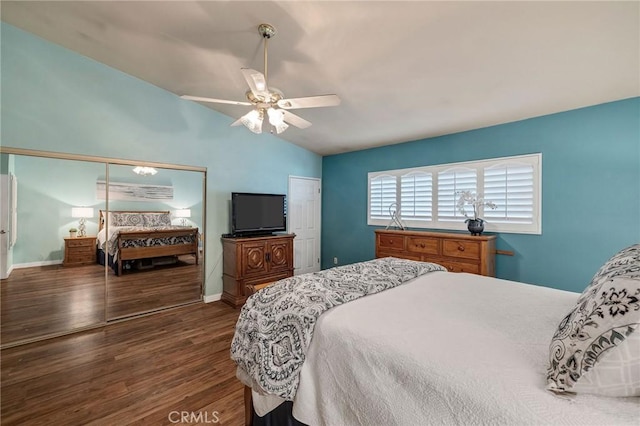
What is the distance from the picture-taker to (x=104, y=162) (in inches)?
125

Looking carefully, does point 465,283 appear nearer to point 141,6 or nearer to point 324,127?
point 324,127

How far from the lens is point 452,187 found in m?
3.83

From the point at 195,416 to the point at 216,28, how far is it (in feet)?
9.86

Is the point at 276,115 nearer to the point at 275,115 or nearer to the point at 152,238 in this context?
the point at 275,115

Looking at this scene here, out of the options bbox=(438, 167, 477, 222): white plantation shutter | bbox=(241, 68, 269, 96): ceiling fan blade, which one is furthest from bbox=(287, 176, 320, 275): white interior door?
bbox=(241, 68, 269, 96): ceiling fan blade

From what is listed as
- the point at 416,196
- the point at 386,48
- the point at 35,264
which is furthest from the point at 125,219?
the point at 416,196

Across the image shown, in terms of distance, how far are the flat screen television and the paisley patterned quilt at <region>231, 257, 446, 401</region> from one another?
2.58m

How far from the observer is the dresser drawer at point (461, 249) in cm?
319

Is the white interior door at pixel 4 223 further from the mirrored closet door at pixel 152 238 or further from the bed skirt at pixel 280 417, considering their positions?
the bed skirt at pixel 280 417

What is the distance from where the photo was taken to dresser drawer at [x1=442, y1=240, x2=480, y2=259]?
3189 millimetres

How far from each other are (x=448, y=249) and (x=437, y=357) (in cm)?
271

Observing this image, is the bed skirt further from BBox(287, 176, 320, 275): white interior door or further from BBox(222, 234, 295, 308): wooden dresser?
BBox(287, 176, 320, 275): white interior door

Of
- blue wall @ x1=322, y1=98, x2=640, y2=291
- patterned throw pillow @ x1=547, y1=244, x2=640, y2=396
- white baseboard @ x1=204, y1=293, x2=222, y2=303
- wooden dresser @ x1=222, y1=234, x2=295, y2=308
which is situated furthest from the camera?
white baseboard @ x1=204, y1=293, x2=222, y2=303

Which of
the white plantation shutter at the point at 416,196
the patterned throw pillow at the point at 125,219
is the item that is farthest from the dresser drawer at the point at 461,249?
the patterned throw pillow at the point at 125,219
